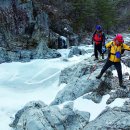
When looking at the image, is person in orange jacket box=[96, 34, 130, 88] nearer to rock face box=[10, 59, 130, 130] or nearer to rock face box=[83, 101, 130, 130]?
rock face box=[10, 59, 130, 130]

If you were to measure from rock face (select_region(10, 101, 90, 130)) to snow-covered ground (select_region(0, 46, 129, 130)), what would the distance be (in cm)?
48

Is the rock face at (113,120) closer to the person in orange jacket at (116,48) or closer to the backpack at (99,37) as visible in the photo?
the person in orange jacket at (116,48)

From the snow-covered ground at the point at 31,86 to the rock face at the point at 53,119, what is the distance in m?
0.48

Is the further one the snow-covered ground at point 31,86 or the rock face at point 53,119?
the snow-covered ground at point 31,86

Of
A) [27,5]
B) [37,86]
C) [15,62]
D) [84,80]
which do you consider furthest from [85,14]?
[84,80]

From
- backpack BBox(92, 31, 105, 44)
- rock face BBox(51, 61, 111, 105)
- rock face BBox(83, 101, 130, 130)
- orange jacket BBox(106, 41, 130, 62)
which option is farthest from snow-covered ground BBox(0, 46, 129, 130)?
backpack BBox(92, 31, 105, 44)

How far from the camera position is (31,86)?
22.4 m

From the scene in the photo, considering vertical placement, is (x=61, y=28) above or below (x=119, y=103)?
above

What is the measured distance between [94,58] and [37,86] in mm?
5505

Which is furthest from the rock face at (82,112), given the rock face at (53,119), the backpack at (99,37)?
the backpack at (99,37)

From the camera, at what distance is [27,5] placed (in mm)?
35156

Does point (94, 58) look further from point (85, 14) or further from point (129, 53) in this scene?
point (85, 14)

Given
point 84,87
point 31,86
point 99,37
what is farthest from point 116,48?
point 31,86

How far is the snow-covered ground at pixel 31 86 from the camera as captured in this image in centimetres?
1456
